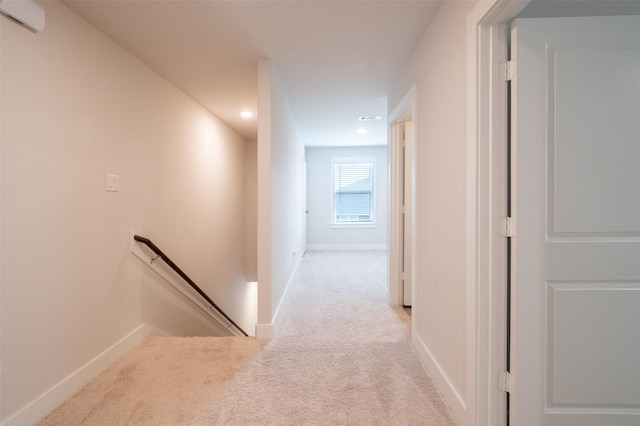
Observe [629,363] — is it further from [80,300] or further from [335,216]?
[335,216]

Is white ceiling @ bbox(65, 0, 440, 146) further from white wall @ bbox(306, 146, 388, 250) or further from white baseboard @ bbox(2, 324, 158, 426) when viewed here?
white wall @ bbox(306, 146, 388, 250)

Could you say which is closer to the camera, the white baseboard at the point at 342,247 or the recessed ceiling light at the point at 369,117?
the recessed ceiling light at the point at 369,117

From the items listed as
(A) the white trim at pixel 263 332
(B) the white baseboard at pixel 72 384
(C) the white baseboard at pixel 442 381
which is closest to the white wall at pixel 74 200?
(B) the white baseboard at pixel 72 384

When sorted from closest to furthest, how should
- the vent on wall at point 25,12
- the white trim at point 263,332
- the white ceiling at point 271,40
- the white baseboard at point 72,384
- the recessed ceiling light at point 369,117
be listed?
the vent on wall at point 25,12 → the white baseboard at point 72,384 → the white ceiling at point 271,40 → the white trim at point 263,332 → the recessed ceiling light at point 369,117

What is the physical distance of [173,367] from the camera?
2154 millimetres

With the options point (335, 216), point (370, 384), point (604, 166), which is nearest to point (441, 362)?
point (370, 384)

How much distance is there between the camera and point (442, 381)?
1.85 meters

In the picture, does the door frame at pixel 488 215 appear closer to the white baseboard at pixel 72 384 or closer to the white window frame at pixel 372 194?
the white baseboard at pixel 72 384

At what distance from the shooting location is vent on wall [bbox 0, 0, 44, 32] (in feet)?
4.84

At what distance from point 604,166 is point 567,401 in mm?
1090

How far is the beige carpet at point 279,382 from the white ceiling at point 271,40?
2.41 m

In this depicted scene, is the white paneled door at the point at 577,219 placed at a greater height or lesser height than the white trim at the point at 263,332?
greater

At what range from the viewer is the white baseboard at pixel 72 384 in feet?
5.16

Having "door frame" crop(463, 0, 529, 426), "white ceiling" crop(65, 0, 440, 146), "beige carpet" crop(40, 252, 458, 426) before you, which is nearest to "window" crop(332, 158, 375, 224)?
"white ceiling" crop(65, 0, 440, 146)
